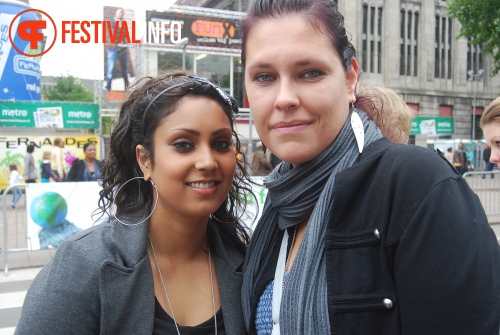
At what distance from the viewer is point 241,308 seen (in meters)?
2.05

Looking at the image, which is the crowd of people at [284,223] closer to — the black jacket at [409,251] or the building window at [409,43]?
the black jacket at [409,251]

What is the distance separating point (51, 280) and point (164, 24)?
21826 mm

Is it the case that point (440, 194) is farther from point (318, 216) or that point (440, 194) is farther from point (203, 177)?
point (203, 177)

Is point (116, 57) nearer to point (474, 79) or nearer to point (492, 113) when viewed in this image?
point (492, 113)

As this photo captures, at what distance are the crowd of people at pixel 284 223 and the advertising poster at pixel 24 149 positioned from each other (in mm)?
16266

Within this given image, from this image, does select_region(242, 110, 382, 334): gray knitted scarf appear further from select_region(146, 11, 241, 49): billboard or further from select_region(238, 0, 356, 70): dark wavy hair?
select_region(146, 11, 241, 49): billboard

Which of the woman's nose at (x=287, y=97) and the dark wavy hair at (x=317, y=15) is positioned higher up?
the dark wavy hair at (x=317, y=15)

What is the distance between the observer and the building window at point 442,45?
36188 mm

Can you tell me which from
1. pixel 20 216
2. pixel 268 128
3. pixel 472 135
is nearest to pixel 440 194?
pixel 268 128

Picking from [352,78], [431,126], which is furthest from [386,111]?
[431,126]

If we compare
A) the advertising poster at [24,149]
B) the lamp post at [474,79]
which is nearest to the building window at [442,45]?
the lamp post at [474,79]

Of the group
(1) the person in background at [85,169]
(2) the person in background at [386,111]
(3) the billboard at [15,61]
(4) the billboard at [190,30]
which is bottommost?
(1) the person in background at [85,169]

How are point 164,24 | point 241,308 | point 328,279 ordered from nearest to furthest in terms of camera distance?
point 328,279 → point 241,308 → point 164,24

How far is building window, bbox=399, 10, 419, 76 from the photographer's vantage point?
115 feet
